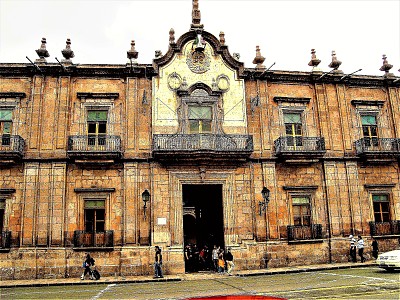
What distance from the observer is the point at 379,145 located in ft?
69.8

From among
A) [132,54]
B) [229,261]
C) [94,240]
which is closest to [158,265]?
[229,261]

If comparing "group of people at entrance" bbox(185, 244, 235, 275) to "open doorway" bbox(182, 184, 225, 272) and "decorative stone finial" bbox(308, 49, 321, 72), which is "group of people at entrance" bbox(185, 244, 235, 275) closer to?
"open doorway" bbox(182, 184, 225, 272)

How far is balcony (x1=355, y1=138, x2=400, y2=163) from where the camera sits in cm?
2058

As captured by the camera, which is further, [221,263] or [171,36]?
[171,36]

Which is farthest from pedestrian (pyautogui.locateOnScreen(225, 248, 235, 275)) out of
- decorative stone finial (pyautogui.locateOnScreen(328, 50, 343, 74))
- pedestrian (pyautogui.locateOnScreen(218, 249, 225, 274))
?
decorative stone finial (pyautogui.locateOnScreen(328, 50, 343, 74))

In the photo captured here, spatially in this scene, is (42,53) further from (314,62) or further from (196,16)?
(314,62)

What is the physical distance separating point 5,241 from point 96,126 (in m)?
6.87

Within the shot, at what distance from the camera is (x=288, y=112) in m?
21.1

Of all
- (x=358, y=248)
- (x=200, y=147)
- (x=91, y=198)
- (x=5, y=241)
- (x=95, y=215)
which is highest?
(x=200, y=147)

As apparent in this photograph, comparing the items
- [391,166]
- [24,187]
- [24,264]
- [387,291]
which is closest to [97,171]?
[24,187]

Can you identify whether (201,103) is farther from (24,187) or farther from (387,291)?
(387,291)

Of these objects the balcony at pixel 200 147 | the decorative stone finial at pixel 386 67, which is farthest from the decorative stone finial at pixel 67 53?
the decorative stone finial at pixel 386 67

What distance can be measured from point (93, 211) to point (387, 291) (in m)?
13.2

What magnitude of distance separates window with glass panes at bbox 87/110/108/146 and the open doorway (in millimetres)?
4999
